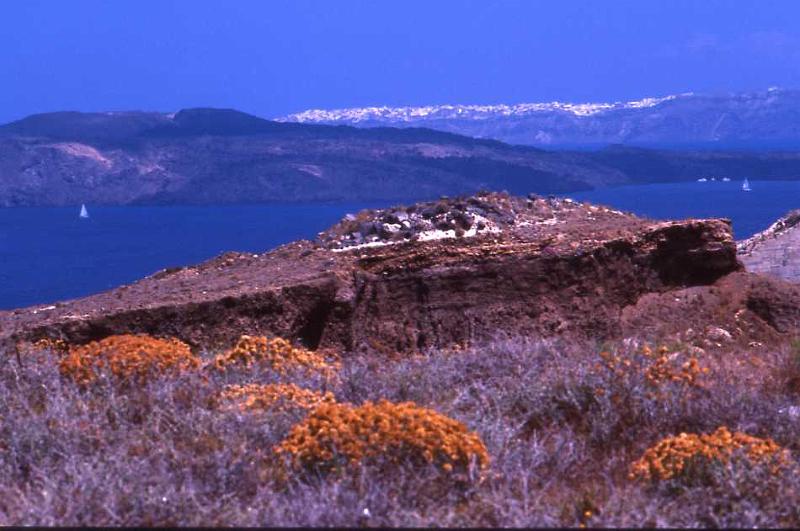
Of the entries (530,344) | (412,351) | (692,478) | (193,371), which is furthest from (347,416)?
(412,351)

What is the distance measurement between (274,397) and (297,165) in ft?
127

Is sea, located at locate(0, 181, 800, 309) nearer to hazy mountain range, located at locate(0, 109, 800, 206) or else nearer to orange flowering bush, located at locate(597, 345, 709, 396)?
hazy mountain range, located at locate(0, 109, 800, 206)

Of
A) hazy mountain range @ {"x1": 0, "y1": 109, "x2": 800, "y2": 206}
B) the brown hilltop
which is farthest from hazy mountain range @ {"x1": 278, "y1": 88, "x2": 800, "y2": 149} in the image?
the brown hilltop

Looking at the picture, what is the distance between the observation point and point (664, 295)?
11141mm

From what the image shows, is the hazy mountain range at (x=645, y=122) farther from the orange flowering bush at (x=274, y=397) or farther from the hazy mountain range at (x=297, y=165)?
the orange flowering bush at (x=274, y=397)

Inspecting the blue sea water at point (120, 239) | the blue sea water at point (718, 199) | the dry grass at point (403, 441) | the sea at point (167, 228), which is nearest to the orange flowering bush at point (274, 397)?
the dry grass at point (403, 441)

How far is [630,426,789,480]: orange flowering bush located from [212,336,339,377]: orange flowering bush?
2643 millimetres

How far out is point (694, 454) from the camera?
15.5ft

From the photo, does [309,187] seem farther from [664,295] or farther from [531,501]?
[531,501]

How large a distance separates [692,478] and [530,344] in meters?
3.07

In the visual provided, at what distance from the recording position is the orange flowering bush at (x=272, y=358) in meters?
7.06

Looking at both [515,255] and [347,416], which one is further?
[515,255]

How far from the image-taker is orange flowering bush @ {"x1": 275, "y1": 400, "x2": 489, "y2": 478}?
4754 mm

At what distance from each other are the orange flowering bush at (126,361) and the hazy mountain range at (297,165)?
30.3 meters
